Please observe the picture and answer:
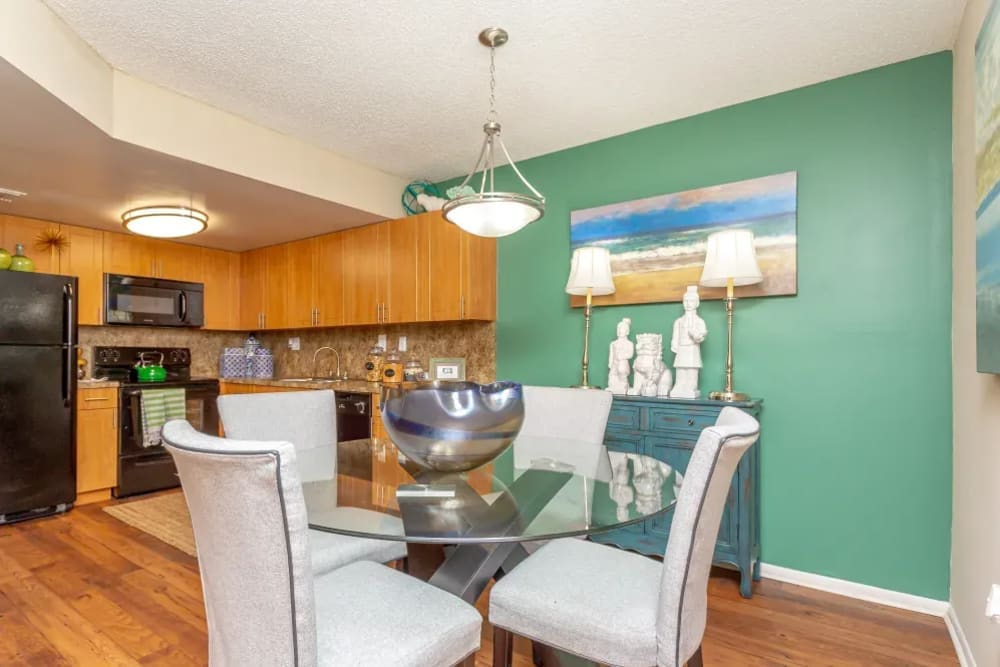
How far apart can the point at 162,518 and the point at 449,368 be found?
6.90 feet

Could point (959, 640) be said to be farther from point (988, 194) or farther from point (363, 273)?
point (363, 273)

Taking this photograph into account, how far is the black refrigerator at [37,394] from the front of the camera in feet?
10.7

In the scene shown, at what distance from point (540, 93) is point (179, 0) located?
156 centimetres

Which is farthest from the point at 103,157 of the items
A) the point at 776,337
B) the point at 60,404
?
the point at 776,337

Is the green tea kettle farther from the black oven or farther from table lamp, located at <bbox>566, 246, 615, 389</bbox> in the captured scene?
table lamp, located at <bbox>566, 246, 615, 389</bbox>

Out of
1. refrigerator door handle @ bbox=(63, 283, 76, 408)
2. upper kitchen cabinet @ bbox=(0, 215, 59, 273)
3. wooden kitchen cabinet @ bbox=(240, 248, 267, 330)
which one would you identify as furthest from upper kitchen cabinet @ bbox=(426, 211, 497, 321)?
upper kitchen cabinet @ bbox=(0, 215, 59, 273)

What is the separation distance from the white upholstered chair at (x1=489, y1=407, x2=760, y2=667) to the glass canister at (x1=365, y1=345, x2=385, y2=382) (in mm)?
2887

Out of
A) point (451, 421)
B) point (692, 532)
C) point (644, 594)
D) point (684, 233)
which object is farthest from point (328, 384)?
point (692, 532)

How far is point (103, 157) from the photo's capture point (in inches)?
106

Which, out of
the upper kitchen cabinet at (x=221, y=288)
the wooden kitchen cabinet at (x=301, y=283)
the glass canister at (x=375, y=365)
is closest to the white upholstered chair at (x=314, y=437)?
the glass canister at (x=375, y=365)

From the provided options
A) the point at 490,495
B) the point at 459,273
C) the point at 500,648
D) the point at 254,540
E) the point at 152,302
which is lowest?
the point at 500,648

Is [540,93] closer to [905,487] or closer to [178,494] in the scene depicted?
[905,487]

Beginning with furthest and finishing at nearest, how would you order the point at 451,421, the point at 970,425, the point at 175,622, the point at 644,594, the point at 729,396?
the point at 729,396, the point at 175,622, the point at 970,425, the point at 451,421, the point at 644,594

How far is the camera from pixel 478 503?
143cm
